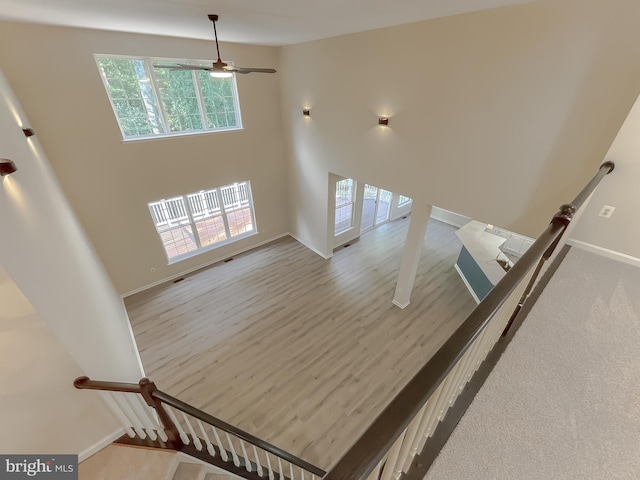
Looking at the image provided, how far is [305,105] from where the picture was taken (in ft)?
18.6

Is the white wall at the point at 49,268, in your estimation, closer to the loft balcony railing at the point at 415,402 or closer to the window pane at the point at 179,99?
the loft balcony railing at the point at 415,402

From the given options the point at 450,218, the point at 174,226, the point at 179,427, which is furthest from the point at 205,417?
the point at 450,218

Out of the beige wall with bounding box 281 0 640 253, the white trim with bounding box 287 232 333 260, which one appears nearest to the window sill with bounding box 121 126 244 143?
the beige wall with bounding box 281 0 640 253

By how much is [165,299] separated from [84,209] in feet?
7.35

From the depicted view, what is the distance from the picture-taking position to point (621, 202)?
2381 millimetres

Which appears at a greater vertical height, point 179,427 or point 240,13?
point 240,13

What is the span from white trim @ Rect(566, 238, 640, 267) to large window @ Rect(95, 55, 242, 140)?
20.0 feet

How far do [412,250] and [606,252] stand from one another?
8.45 feet

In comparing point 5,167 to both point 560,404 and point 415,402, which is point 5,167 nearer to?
point 415,402

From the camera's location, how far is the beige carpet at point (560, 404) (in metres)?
1.10

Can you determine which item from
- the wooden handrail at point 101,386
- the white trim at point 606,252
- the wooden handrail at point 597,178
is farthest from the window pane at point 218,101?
the white trim at point 606,252

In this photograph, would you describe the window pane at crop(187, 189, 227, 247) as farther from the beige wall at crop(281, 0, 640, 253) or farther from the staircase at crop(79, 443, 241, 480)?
the staircase at crop(79, 443, 241, 480)

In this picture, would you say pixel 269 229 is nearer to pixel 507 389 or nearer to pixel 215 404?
pixel 215 404

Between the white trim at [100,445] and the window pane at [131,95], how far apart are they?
4.72 meters
